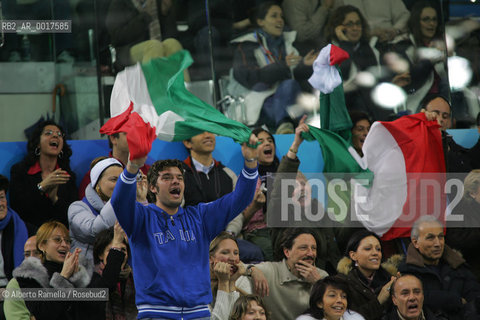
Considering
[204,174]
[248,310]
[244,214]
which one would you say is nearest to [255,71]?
[204,174]

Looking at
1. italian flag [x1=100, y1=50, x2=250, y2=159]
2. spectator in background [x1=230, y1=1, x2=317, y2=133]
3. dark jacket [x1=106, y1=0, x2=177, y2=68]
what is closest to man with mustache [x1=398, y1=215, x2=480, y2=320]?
italian flag [x1=100, y1=50, x2=250, y2=159]

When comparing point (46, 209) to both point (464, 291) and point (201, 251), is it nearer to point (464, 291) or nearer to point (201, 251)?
point (201, 251)

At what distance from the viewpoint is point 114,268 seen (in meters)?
5.38

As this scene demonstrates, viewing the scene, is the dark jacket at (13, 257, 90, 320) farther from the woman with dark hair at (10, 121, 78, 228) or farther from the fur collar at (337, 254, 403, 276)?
the fur collar at (337, 254, 403, 276)

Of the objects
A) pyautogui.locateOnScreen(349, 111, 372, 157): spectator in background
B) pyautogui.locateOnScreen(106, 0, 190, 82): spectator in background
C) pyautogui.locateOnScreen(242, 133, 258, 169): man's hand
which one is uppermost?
pyautogui.locateOnScreen(106, 0, 190, 82): spectator in background

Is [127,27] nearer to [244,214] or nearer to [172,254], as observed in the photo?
[244,214]

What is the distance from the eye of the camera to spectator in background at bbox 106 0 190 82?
8.09 meters

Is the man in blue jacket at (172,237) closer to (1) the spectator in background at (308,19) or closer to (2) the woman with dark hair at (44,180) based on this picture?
(2) the woman with dark hair at (44,180)

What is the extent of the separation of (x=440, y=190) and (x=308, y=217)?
1.23 meters

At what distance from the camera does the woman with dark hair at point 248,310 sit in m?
5.42

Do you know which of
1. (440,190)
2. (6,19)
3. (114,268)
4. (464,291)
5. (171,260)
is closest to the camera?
(171,260)

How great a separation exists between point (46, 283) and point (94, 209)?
0.96 metres

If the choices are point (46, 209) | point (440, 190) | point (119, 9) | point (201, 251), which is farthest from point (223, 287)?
point (119, 9)

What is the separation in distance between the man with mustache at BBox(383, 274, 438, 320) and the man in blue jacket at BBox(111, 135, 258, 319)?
5.10 ft
